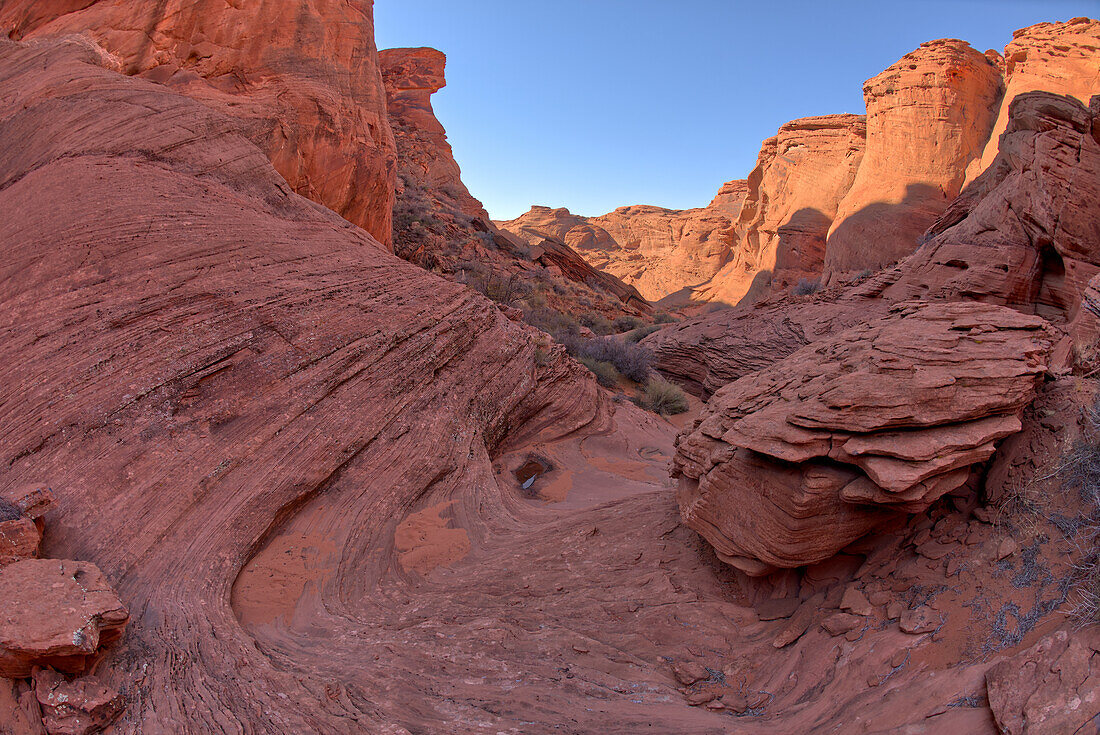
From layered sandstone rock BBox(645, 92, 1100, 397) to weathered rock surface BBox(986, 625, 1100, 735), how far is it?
541 cm

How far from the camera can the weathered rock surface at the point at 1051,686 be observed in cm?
179

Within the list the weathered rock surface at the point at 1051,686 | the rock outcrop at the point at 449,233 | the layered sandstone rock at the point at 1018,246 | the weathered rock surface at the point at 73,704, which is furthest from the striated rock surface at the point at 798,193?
the weathered rock surface at the point at 73,704

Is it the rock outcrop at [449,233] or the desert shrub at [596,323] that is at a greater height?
the rock outcrop at [449,233]

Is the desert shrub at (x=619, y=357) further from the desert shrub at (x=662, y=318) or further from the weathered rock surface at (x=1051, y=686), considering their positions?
the desert shrub at (x=662, y=318)

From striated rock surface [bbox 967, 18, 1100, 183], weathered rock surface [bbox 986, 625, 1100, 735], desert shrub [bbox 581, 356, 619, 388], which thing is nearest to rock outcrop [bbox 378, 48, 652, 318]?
desert shrub [bbox 581, 356, 619, 388]

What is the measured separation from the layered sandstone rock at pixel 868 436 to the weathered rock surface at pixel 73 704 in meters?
3.89

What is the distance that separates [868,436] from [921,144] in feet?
81.3

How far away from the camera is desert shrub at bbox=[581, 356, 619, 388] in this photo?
13.7 meters

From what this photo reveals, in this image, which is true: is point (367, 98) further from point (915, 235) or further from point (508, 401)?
point (915, 235)

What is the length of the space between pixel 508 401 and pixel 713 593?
4.79 m

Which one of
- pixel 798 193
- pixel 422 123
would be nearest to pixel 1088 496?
pixel 798 193

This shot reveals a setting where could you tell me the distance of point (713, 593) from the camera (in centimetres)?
429

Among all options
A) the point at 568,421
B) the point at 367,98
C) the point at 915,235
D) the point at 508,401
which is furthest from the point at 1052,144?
the point at 367,98

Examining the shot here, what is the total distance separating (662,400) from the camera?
13523 mm
